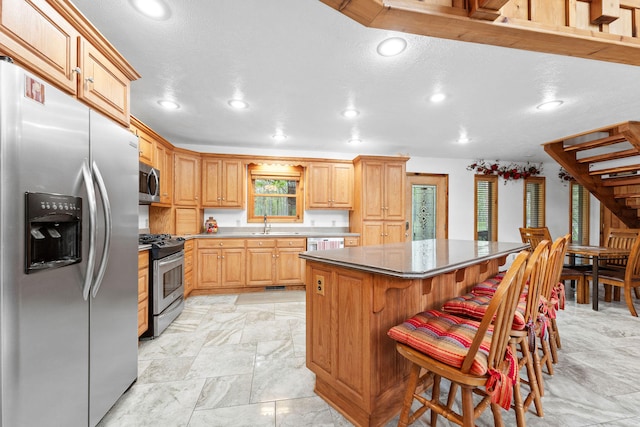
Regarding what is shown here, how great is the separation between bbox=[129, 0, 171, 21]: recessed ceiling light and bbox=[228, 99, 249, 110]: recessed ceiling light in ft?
4.00

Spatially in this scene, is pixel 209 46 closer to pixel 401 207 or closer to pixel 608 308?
pixel 401 207

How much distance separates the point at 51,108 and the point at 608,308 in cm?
566

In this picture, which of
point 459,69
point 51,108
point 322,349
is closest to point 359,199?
point 459,69

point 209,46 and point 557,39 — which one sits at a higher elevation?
point 209,46

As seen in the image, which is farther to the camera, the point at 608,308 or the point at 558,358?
the point at 608,308

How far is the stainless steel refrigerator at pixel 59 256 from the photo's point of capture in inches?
37.1

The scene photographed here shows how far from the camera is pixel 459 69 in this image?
7.24 ft

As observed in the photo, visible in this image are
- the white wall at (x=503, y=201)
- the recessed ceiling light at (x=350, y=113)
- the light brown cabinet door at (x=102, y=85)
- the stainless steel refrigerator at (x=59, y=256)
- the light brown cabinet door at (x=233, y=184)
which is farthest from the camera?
the white wall at (x=503, y=201)

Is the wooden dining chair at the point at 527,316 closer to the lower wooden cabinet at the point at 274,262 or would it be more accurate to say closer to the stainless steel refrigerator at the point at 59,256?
the stainless steel refrigerator at the point at 59,256

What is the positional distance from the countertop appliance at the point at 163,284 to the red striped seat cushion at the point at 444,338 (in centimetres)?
238

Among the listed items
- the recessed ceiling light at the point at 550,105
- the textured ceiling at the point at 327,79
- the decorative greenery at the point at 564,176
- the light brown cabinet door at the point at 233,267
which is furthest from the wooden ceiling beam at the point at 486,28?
the decorative greenery at the point at 564,176

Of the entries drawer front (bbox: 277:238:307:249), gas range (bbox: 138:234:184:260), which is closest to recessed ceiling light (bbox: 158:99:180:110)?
gas range (bbox: 138:234:184:260)

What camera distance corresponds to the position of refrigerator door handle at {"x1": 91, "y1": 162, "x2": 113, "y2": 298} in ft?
4.42

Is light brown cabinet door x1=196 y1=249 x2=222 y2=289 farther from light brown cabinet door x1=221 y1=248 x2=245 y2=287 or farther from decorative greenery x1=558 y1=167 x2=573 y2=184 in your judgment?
decorative greenery x1=558 y1=167 x2=573 y2=184
